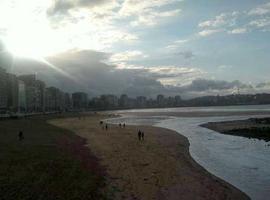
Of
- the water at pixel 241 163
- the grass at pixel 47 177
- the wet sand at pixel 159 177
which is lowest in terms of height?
the water at pixel 241 163

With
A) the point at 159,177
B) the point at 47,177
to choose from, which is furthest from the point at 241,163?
the point at 47,177

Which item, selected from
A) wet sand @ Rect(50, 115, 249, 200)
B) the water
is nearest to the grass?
wet sand @ Rect(50, 115, 249, 200)

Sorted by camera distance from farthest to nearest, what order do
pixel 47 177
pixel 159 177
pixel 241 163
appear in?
pixel 241 163, pixel 159 177, pixel 47 177

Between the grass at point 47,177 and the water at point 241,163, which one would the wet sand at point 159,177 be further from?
the grass at point 47,177

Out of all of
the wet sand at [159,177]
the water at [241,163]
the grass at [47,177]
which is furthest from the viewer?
the water at [241,163]

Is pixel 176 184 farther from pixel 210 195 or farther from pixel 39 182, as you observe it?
pixel 39 182

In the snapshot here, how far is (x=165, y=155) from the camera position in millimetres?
40688

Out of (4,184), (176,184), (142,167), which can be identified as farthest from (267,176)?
(4,184)

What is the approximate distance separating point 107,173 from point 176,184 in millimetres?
5908

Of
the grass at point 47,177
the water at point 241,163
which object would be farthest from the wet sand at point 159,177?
the grass at point 47,177

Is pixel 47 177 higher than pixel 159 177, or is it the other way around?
pixel 47 177

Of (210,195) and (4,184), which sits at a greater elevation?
(4,184)

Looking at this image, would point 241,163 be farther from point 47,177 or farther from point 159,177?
point 47,177

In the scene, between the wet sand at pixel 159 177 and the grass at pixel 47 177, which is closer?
the grass at pixel 47 177
